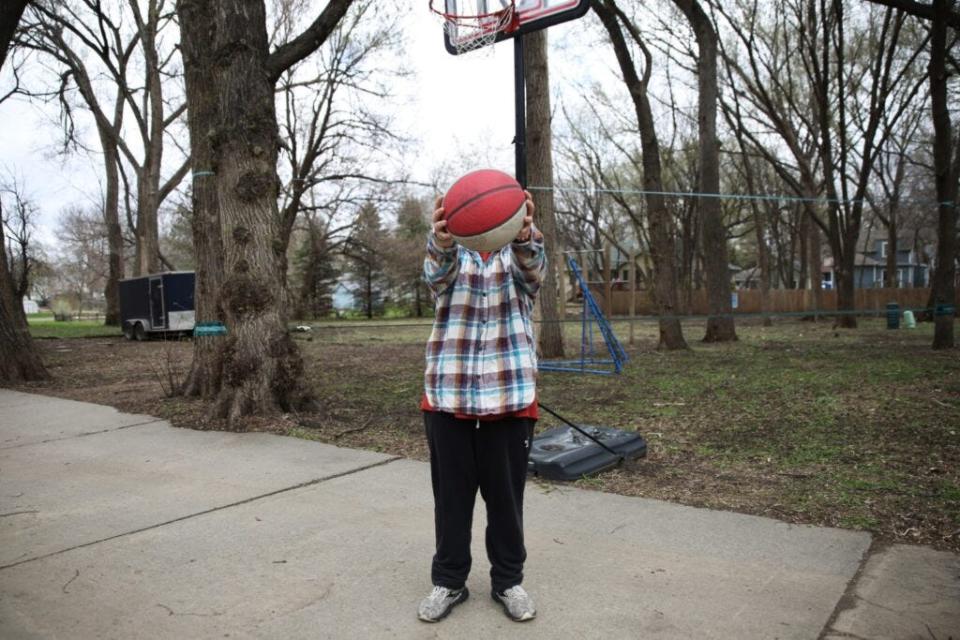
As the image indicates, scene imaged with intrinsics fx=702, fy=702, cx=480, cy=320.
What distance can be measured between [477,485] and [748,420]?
4.19 meters

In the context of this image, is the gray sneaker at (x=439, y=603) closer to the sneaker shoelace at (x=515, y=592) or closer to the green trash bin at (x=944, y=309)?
the sneaker shoelace at (x=515, y=592)

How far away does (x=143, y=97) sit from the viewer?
25.5 metres

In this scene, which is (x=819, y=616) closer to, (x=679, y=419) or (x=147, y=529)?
(x=147, y=529)

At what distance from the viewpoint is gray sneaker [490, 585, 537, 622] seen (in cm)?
269

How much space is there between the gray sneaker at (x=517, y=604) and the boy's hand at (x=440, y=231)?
1.38 meters

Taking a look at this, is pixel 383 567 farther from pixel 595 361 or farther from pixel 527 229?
pixel 595 361

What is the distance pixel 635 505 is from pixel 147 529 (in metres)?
2.69

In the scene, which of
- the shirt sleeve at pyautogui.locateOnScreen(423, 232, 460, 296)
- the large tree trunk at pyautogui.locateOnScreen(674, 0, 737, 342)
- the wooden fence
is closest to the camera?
the shirt sleeve at pyautogui.locateOnScreen(423, 232, 460, 296)

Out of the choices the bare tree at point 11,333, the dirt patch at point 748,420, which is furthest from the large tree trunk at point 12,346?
the dirt patch at point 748,420

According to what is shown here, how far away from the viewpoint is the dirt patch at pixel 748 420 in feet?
13.3

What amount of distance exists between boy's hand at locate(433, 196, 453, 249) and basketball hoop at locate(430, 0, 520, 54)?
10.6 feet

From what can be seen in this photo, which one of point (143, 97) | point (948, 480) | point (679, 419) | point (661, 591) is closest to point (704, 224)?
point (679, 419)

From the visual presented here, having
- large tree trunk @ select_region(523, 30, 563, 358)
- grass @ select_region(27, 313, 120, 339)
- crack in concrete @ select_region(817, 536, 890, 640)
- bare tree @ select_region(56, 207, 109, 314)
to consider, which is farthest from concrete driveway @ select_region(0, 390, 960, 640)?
bare tree @ select_region(56, 207, 109, 314)

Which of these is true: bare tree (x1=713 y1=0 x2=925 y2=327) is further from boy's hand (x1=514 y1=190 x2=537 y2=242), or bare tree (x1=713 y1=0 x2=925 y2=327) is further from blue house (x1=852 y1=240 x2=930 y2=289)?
blue house (x1=852 y1=240 x2=930 y2=289)
